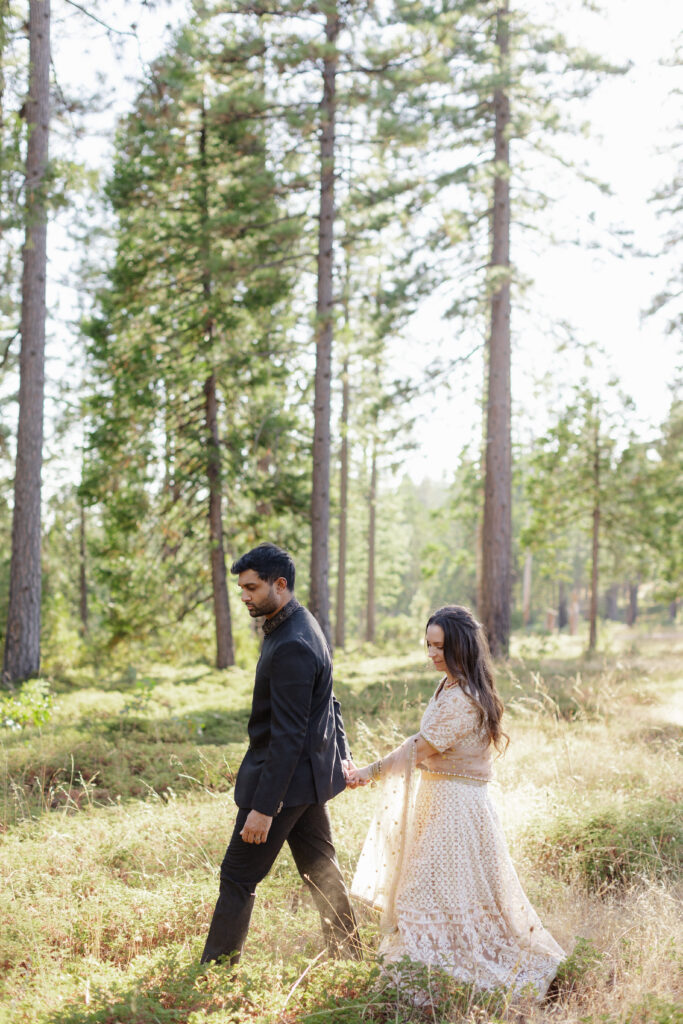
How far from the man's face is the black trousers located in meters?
1.02

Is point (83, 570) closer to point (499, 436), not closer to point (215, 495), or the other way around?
point (215, 495)

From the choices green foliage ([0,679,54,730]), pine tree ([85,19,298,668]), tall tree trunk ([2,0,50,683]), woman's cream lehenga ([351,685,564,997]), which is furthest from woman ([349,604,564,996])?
pine tree ([85,19,298,668])

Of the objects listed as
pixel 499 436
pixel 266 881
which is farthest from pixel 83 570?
pixel 266 881

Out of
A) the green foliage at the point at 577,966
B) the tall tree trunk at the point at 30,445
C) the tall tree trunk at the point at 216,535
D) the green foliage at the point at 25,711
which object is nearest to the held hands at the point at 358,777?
the green foliage at the point at 577,966

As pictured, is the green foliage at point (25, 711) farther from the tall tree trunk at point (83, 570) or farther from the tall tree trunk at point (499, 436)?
the tall tree trunk at point (83, 570)

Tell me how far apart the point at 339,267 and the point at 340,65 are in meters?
3.53

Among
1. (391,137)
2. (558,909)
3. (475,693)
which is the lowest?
(558,909)

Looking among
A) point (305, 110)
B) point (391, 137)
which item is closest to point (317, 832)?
point (391, 137)

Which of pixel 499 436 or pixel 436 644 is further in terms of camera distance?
pixel 499 436

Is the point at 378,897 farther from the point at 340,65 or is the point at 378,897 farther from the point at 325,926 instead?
the point at 340,65

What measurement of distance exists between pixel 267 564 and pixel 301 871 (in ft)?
5.69

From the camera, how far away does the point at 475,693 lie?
13.5ft

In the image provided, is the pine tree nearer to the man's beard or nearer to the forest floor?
the forest floor

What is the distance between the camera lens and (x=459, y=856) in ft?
13.4
